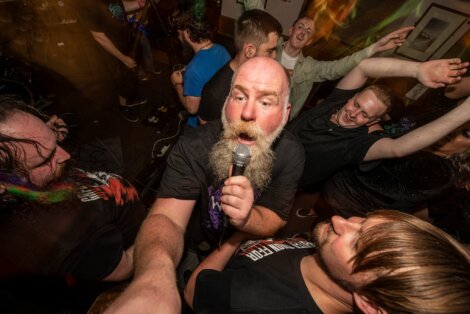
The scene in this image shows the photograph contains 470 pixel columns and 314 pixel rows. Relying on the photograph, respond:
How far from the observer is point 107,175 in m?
1.99

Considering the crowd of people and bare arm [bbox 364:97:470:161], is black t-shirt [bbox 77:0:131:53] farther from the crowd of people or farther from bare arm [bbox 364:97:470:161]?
bare arm [bbox 364:97:470:161]

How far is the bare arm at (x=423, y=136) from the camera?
68.9 inches

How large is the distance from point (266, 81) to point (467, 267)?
1480 millimetres

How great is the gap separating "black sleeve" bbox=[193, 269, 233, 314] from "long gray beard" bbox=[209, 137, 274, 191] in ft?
2.09

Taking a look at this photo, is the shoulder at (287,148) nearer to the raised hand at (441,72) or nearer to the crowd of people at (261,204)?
the crowd of people at (261,204)

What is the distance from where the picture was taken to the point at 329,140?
8.05 feet

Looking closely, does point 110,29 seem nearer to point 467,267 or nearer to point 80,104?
point 80,104

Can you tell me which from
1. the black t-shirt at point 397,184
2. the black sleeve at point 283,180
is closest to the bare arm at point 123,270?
the black sleeve at point 283,180

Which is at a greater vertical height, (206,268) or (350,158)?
(350,158)

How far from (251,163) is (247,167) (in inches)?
1.8

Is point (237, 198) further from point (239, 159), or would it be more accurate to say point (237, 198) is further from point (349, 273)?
point (349, 273)

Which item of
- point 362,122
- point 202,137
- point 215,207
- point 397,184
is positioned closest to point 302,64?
point 362,122

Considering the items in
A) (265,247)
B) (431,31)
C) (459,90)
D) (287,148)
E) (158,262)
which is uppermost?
(431,31)

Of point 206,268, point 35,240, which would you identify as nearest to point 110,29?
point 35,240
